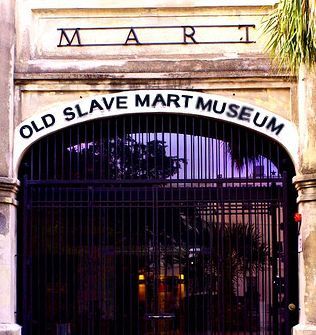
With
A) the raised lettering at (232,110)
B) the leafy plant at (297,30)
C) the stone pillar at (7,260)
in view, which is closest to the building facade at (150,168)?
the raised lettering at (232,110)

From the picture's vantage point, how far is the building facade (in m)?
13.8

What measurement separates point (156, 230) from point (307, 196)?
8.02 ft

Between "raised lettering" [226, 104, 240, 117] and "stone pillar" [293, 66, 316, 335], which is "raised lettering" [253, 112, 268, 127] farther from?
"stone pillar" [293, 66, 316, 335]

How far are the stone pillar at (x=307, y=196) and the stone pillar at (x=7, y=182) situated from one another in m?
4.38

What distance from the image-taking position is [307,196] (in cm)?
1324

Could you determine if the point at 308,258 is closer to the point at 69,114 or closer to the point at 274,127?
the point at 274,127

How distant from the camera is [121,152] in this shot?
14102 millimetres

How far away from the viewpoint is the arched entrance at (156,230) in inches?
541

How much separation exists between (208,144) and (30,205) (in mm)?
3028

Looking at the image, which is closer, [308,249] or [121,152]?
[308,249]

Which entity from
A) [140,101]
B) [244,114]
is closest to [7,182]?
[140,101]

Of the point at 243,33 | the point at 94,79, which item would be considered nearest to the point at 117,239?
the point at 94,79

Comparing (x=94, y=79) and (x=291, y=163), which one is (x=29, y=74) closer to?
(x=94, y=79)

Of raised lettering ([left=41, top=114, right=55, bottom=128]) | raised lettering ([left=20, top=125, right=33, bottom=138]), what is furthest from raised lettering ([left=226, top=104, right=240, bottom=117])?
raised lettering ([left=20, top=125, right=33, bottom=138])
